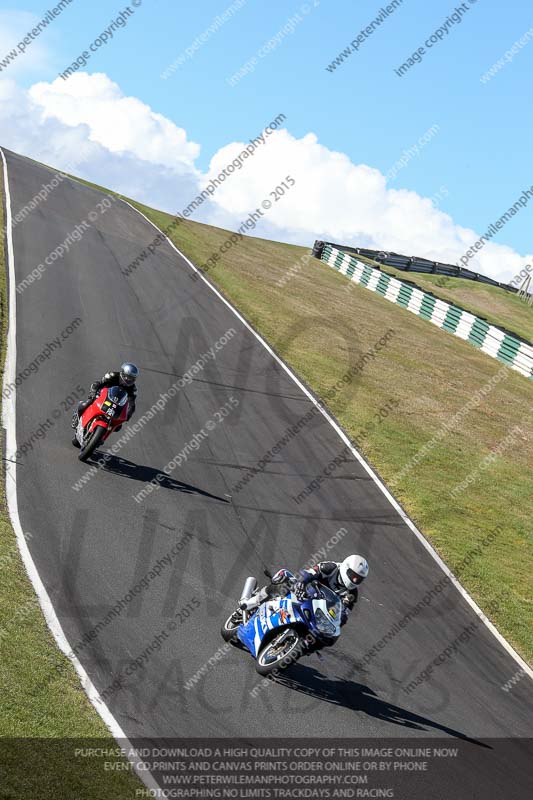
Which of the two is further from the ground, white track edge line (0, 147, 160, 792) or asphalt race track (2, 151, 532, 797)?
asphalt race track (2, 151, 532, 797)

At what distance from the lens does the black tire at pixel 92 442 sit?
16.3 m

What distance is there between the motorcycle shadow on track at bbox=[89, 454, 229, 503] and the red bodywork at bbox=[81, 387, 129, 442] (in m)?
0.56

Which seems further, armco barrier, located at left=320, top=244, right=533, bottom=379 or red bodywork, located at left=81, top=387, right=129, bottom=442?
armco barrier, located at left=320, top=244, right=533, bottom=379

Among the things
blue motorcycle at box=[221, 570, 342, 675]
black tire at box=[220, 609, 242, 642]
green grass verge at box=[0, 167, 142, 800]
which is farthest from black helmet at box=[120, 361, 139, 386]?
blue motorcycle at box=[221, 570, 342, 675]

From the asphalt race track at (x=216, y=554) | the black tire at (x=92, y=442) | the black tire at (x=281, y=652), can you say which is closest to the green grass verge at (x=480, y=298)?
the asphalt race track at (x=216, y=554)

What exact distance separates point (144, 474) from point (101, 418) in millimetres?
1339

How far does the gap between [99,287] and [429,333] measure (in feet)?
59.5

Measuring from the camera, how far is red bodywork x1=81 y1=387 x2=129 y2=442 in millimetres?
16422

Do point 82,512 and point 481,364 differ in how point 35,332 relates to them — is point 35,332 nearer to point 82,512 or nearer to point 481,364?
point 82,512

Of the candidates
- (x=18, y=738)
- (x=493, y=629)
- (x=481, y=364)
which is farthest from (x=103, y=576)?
(x=481, y=364)

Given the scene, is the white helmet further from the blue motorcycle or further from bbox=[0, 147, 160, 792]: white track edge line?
bbox=[0, 147, 160, 792]: white track edge line

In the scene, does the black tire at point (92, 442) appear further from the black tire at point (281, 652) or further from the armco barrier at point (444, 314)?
the armco barrier at point (444, 314)

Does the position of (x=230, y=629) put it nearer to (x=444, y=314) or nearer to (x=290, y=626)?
(x=290, y=626)

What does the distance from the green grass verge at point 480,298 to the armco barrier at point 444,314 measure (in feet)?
8.89
